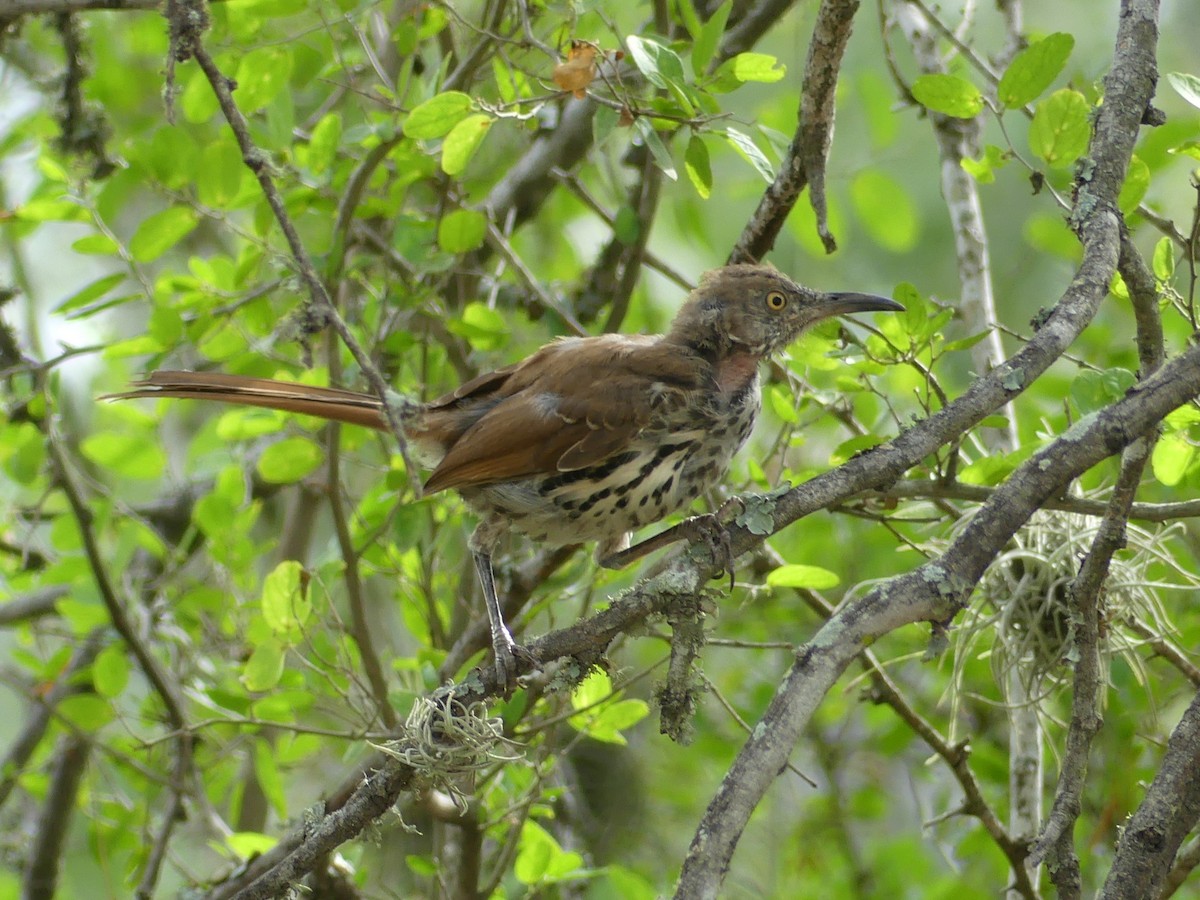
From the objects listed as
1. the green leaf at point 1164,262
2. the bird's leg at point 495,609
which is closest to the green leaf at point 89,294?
the bird's leg at point 495,609

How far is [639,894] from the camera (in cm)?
353

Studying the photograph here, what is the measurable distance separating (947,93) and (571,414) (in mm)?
1241

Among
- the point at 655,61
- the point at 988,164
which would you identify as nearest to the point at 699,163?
the point at 655,61

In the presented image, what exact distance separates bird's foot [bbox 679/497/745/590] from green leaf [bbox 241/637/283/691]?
1.22 meters

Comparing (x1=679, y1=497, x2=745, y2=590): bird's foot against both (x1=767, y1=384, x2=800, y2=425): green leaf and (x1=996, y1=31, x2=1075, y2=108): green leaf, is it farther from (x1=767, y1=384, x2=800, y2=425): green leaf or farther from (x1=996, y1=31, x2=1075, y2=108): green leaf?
(x1=996, y1=31, x2=1075, y2=108): green leaf

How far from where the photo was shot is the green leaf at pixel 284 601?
3.33m

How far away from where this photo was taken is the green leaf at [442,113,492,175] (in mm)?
3172

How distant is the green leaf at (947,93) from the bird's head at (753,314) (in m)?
0.70

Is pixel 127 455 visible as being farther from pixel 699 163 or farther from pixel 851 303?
pixel 851 303

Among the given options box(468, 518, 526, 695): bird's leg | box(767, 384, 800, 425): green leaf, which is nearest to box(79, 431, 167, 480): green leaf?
box(468, 518, 526, 695): bird's leg

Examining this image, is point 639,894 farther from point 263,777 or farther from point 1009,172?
point 1009,172

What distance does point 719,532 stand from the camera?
255cm

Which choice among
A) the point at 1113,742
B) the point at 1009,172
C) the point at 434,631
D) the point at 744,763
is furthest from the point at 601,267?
the point at 1009,172

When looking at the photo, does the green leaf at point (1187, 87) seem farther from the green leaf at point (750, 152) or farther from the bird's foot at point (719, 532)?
the bird's foot at point (719, 532)
